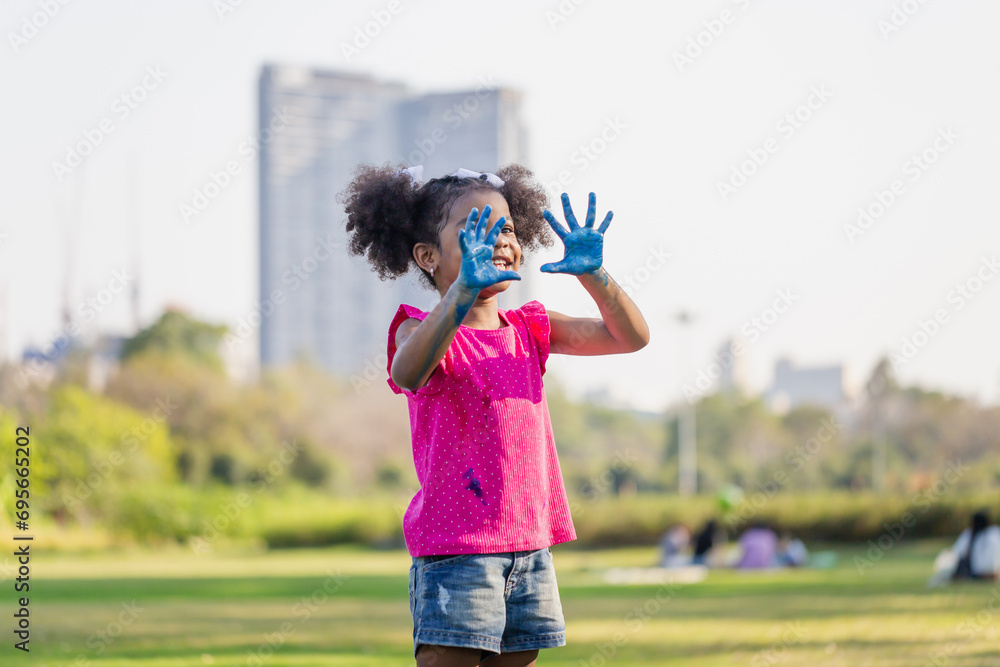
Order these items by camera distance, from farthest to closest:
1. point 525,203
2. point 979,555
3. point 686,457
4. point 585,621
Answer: point 686,457 → point 979,555 → point 585,621 → point 525,203

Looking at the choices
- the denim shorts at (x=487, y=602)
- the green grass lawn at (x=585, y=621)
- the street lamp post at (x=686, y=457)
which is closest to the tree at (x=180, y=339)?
the street lamp post at (x=686, y=457)

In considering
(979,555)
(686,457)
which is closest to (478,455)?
(979,555)

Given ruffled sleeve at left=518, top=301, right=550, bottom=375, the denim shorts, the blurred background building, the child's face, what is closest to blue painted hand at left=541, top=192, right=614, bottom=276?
the child's face

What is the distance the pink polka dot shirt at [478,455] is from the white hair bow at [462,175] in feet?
1.34

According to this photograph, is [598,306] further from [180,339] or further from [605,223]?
[180,339]

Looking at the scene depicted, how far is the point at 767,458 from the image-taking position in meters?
41.6

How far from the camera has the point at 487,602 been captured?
2.49 meters

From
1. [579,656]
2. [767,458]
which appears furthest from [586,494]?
[579,656]

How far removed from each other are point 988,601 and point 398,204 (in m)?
7.98

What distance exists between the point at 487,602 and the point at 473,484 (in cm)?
27

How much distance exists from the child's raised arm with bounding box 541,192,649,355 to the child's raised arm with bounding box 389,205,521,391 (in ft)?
0.57

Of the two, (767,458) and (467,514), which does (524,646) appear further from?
(767,458)

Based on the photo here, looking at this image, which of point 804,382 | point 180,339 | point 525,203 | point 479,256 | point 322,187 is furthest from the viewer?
point 322,187

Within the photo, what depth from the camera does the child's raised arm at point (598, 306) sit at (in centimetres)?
257
